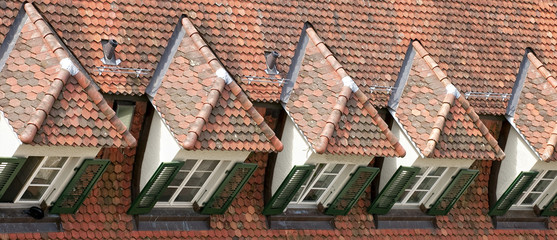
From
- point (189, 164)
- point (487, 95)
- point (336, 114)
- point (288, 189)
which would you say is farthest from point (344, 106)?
point (487, 95)

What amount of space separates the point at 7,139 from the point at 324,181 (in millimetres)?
6194

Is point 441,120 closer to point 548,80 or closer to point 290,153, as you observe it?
point 290,153

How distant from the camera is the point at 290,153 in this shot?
→ 23359mm

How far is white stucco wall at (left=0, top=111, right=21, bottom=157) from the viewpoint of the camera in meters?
19.6

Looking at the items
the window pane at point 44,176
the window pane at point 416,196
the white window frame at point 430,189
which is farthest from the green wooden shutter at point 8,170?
the window pane at point 416,196

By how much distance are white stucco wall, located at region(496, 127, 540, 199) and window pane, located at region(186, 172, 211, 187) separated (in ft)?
21.7

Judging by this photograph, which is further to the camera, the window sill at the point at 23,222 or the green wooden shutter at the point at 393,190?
the green wooden shutter at the point at 393,190

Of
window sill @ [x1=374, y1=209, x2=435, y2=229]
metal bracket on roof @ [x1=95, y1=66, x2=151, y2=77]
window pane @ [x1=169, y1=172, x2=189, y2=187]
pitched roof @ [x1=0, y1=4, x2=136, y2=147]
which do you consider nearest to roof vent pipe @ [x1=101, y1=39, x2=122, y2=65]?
metal bracket on roof @ [x1=95, y1=66, x2=151, y2=77]

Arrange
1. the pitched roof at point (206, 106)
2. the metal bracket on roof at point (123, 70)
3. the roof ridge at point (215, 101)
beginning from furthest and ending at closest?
1. the metal bracket on roof at point (123, 70)
2. the pitched roof at point (206, 106)
3. the roof ridge at point (215, 101)

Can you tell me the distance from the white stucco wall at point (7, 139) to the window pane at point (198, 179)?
351cm

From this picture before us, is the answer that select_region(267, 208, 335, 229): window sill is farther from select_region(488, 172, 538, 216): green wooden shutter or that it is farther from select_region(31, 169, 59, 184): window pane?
select_region(31, 169, 59, 184): window pane

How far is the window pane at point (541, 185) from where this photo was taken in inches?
1067

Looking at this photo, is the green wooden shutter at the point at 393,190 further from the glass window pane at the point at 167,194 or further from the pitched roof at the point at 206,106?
the glass window pane at the point at 167,194

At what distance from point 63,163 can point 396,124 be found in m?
6.58
